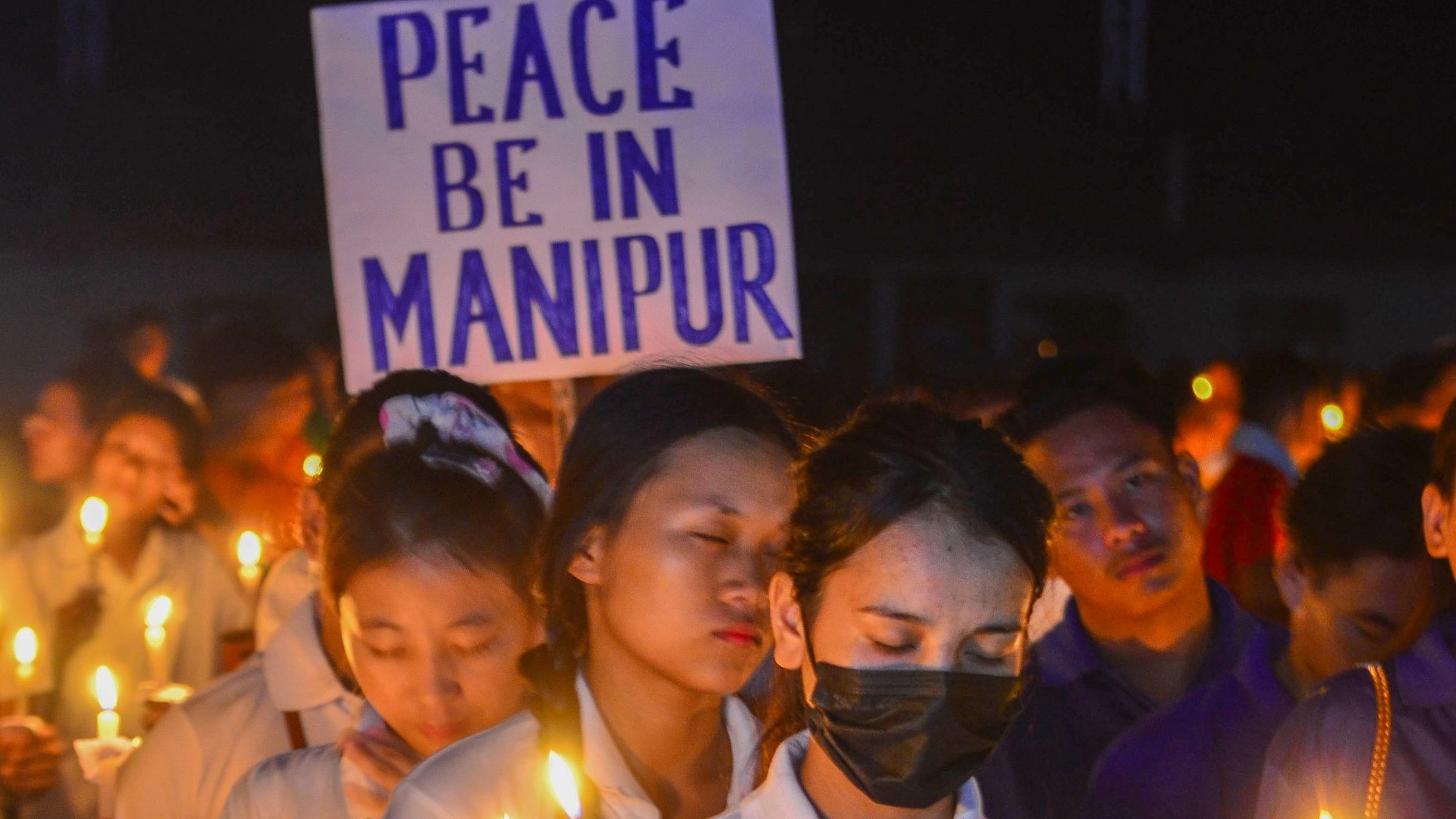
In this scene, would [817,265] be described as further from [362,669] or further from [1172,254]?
[362,669]

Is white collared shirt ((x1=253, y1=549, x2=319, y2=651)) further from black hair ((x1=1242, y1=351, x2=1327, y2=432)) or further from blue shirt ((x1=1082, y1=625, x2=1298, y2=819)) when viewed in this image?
black hair ((x1=1242, y1=351, x2=1327, y2=432))

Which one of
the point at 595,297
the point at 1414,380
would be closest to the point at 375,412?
the point at 595,297

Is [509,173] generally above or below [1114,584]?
above

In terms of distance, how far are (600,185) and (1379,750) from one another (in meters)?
2.39

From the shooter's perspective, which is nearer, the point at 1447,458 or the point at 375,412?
the point at 1447,458

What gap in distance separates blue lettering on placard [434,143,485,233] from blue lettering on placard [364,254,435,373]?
115 millimetres

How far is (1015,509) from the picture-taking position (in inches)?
90.5

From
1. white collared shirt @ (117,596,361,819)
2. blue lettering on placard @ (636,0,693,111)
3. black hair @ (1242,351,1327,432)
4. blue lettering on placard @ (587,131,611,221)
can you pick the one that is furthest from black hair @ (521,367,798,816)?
black hair @ (1242,351,1327,432)

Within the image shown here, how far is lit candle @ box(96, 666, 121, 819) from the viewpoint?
3.66 metres

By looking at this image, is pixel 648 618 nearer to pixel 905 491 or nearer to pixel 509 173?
pixel 905 491

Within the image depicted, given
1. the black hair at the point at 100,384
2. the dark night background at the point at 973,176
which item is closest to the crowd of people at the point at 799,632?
the black hair at the point at 100,384

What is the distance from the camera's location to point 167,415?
595 centimetres

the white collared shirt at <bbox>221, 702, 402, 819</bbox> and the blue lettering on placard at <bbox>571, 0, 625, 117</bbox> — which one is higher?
the blue lettering on placard at <bbox>571, 0, 625, 117</bbox>

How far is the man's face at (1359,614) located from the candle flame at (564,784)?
63.2 inches
